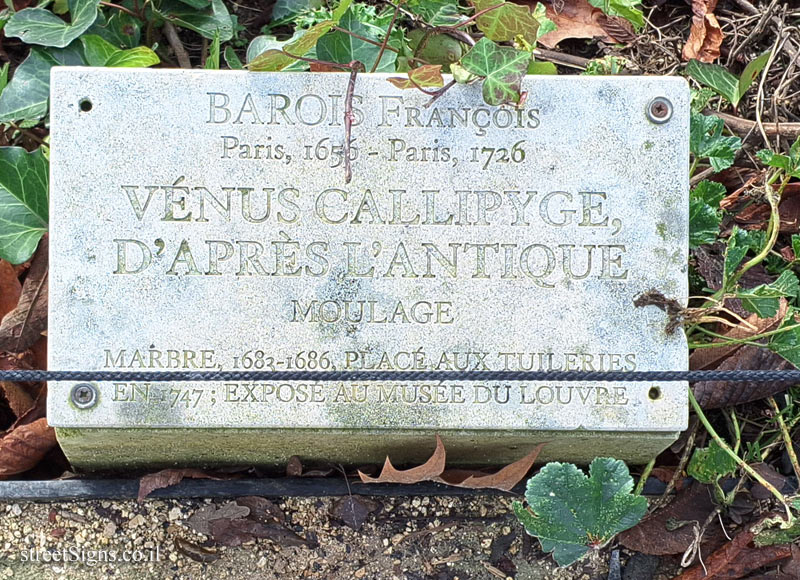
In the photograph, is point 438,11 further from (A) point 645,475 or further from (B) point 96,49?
(A) point 645,475

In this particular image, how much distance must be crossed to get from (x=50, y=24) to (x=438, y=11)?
1106 millimetres

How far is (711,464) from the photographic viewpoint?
212 centimetres

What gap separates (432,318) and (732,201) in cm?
117

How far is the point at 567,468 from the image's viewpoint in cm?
175

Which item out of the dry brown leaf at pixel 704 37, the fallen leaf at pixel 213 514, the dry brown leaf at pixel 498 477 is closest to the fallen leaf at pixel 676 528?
the dry brown leaf at pixel 498 477

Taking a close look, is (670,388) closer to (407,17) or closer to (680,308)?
(680,308)

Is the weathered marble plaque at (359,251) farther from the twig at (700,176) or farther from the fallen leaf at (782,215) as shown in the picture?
the fallen leaf at (782,215)

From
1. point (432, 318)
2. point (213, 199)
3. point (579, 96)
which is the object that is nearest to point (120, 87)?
point (213, 199)

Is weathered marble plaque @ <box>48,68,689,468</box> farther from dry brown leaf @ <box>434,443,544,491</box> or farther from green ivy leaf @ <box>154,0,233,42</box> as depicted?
green ivy leaf @ <box>154,0,233,42</box>

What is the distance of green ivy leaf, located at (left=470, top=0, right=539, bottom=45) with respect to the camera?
6.25 feet

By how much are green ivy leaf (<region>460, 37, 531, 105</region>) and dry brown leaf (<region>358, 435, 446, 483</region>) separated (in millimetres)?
834

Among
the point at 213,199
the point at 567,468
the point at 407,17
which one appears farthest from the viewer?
the point at 407,17

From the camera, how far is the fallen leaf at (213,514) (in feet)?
6.91

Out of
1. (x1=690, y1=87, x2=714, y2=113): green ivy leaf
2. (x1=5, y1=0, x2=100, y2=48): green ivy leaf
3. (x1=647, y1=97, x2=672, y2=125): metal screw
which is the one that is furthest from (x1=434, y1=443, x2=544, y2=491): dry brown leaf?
(x1=5, y1=0, x2=100, y2=48): green ivy leaf
